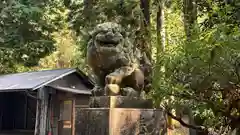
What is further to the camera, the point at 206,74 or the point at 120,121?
the point at 120,121

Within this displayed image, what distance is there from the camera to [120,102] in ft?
18.8

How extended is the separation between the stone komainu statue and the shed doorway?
10125 millimetres

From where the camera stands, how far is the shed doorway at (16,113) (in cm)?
1561

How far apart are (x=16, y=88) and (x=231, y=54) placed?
29.3ft

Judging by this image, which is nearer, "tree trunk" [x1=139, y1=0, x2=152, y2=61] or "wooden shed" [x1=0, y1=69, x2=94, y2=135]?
"tree trunk" [x1=139, y1=0, x2=152, y2=61]

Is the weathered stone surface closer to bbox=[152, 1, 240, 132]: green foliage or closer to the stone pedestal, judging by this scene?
the stone pedestal

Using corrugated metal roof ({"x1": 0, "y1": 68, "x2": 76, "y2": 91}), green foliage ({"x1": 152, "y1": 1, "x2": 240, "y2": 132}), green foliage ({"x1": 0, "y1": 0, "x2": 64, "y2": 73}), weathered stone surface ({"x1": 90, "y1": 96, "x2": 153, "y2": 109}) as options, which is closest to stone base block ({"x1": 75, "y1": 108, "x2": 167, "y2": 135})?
weathered stone surface ({"x1": 90, "y1": 96, "x2": 153, "y2": 109})

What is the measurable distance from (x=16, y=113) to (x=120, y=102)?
11.7 metres

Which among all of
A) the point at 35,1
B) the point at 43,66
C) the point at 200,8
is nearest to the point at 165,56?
the point at 200,8

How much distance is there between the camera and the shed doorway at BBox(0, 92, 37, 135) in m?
15.6

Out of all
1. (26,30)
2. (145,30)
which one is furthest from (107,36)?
(26,30)

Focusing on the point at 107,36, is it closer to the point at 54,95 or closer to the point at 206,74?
the point at 206,74

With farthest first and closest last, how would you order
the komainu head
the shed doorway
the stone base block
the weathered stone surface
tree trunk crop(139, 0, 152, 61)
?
the shed doorway → tree trunk crop(139, 0, 152, 61) → the komainu head → the weathered stone surface → the stone base block

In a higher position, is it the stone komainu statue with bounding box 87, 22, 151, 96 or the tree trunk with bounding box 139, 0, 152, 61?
the tree trunk with bounding box 139, 0, 152, 61
